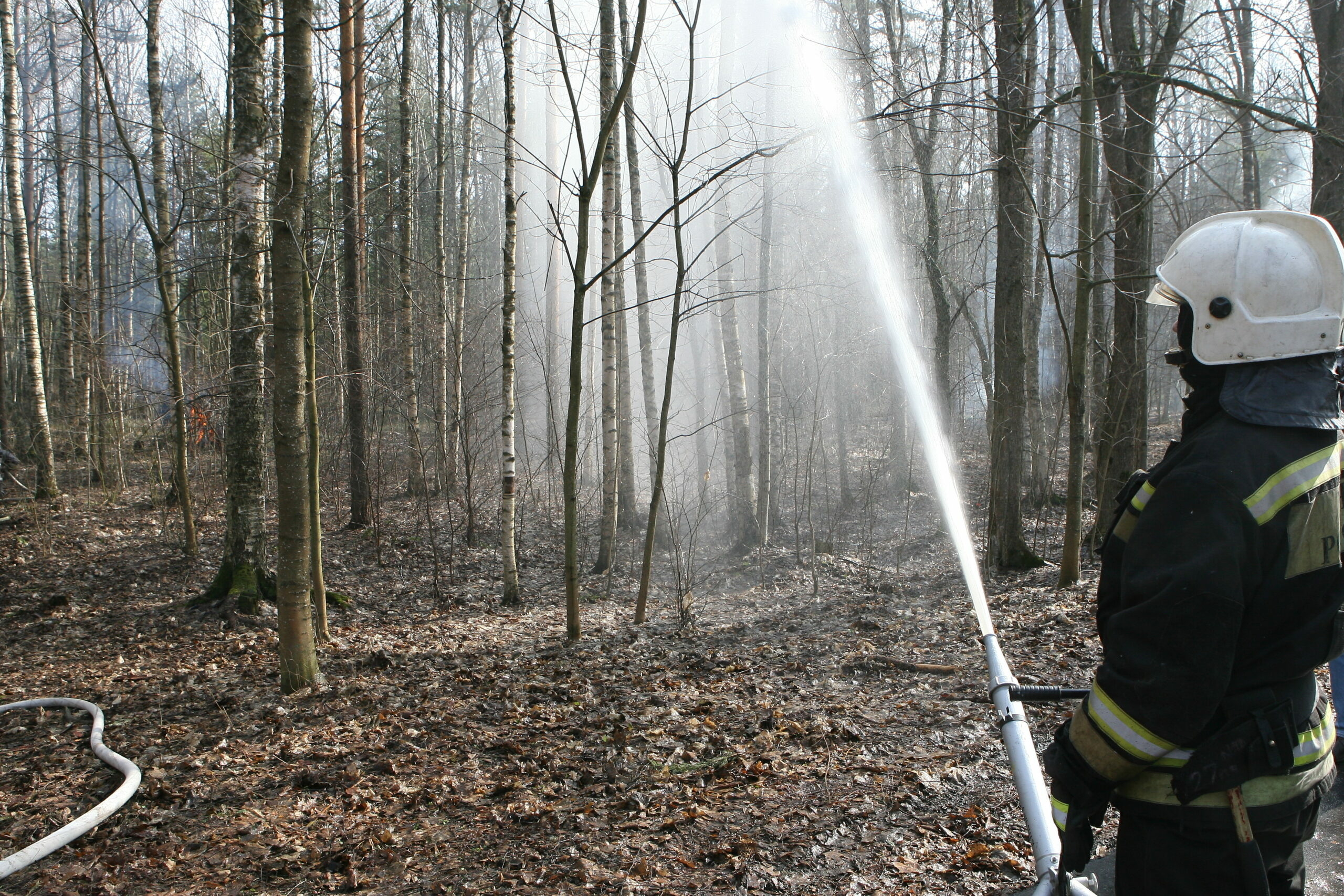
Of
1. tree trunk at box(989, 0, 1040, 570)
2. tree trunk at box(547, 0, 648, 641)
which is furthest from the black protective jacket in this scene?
tree trunk at box(989, 0, 1040, 570)

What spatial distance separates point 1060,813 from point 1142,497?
2.88ft

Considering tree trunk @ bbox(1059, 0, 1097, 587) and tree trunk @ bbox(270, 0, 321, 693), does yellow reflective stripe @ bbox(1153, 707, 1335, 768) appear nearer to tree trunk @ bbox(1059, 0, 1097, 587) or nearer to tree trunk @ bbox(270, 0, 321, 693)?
tree trunk @ bbox(270, 0, 321, 693)

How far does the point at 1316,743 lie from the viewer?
1.91m

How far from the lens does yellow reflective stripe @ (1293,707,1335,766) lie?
1851 mm

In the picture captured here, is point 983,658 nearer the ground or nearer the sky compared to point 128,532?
nearer the ground

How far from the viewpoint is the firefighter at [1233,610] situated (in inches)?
69.5

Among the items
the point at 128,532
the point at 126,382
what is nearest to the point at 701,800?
the point at 128,532

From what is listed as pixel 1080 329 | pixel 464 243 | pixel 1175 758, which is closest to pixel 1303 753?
pixel 1175 758

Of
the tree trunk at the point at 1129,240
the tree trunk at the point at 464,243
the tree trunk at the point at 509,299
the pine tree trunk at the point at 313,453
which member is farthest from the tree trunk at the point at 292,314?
the tree trunk at the point at 1129,240

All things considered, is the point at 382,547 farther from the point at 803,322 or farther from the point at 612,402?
the point at 803,322

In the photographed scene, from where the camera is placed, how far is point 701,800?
4.12 meters

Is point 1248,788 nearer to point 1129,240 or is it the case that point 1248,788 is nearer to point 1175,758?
point 1175,758

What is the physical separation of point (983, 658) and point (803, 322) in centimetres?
2134

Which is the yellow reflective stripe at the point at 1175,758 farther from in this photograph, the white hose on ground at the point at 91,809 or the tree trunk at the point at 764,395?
the tree trunk at the point at 764,395
